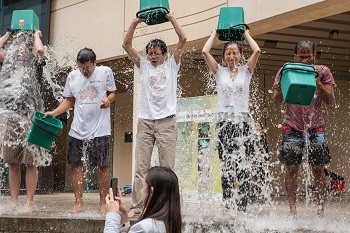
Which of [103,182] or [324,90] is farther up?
[324,90]

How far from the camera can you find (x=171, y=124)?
14.7 ft

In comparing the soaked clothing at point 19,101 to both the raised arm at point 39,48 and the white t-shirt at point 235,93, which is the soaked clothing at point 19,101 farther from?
the white t-shirt at point 235,93

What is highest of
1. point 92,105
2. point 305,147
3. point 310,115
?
point 92,105

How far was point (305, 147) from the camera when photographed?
4449 millimetres

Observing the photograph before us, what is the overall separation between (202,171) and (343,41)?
400cm

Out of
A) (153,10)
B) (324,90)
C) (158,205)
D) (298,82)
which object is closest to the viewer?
(158,205)

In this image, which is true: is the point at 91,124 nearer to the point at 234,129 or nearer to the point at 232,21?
the point at 234,129

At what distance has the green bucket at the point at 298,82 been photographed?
3918 millimetres

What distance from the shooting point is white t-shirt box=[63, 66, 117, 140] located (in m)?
4.80

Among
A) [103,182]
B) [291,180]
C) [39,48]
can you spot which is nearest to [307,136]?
[291,180]

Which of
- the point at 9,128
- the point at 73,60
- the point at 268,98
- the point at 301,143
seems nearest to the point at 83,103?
the point at 9,128

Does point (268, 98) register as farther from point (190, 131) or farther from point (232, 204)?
point (232, 204)

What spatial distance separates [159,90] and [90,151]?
2.90ft

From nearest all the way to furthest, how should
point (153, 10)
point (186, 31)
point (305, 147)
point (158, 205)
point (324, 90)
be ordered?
point (158, 205) < point (324, 90) < point (305, 147) < point (153, 10) < point (186, 31)
